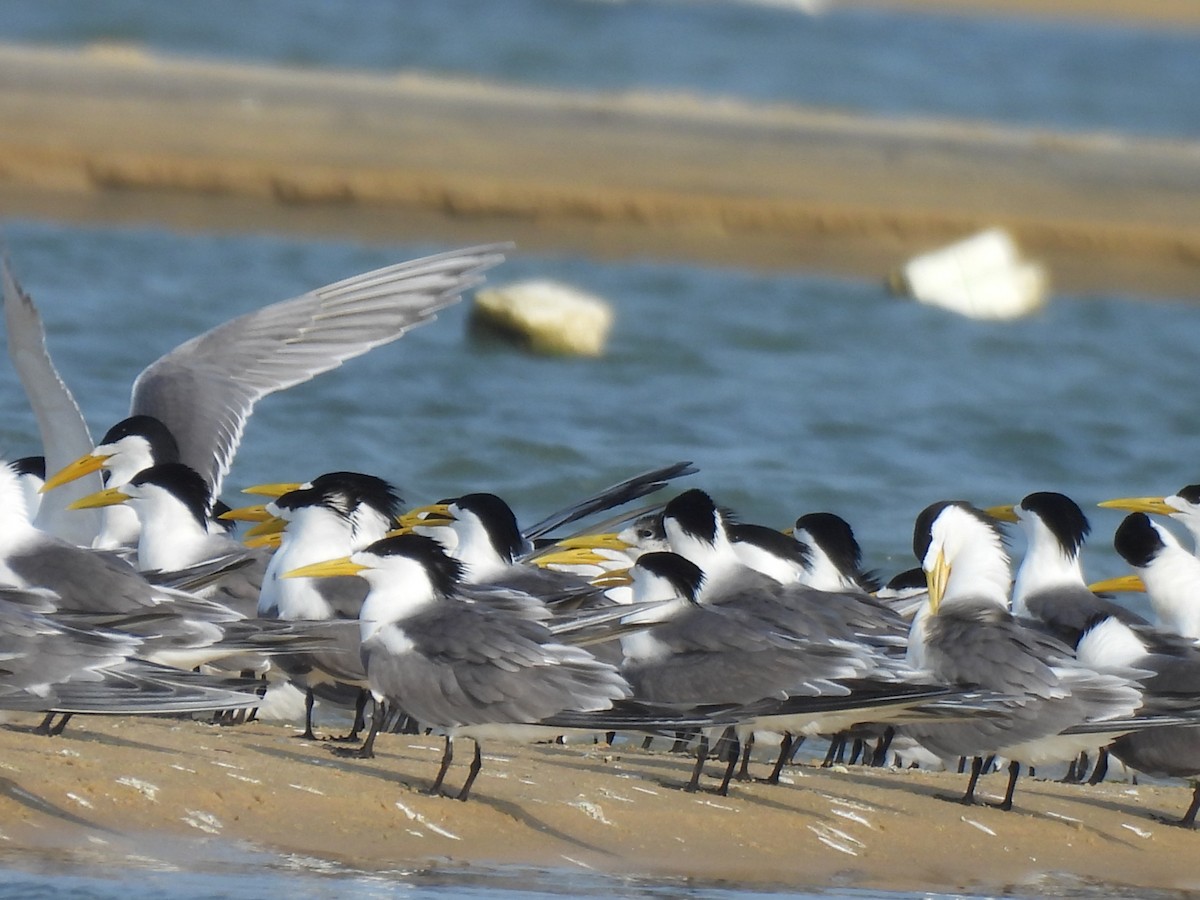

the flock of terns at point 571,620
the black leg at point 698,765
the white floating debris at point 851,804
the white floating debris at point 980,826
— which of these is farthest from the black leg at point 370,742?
the white floating debris at point 980,826

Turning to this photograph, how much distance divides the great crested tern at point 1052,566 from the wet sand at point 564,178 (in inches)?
532

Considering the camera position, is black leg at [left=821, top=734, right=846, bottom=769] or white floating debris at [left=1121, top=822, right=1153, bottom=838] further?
black leg at [left=821, top=734, right=846, bottom=769]

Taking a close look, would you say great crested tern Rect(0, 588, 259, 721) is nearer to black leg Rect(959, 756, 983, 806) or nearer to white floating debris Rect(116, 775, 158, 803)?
white floating debris Rect(116, 775, 158, 803)

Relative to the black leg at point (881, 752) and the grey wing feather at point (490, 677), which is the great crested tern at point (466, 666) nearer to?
the grey wing feather at point (490, 677)

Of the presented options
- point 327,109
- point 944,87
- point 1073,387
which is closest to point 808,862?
point 1073,387

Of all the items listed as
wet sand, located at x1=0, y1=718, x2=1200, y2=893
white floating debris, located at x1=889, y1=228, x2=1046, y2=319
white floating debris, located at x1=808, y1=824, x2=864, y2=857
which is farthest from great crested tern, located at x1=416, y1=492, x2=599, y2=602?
white floating debris, located at x1=889, y1=228, x2=1046, y2=319

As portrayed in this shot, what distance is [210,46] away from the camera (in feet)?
116

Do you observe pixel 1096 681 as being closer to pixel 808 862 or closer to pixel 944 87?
pixel 808 862

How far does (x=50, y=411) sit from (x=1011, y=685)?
147 inches

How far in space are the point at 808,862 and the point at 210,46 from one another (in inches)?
1212

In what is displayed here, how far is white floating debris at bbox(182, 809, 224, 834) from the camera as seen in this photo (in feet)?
19.1

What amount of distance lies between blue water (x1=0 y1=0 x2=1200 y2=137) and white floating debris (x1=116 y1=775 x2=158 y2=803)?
28.2 m

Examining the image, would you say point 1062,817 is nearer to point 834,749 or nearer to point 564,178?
point 834,749

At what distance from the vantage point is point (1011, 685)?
21.5 ft
